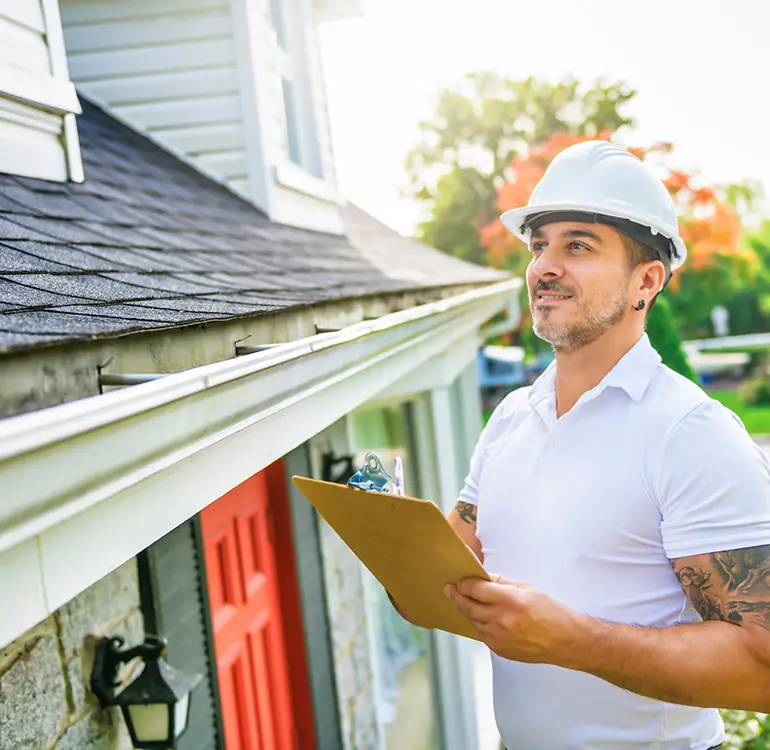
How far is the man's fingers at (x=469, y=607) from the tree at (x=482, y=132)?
24491 millimetres

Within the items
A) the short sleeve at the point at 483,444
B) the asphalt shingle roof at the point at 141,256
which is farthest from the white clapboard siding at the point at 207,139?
the short sleeve at the point at 483,444

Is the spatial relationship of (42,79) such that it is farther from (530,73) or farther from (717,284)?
(530,73)

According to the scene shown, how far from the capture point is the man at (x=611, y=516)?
64.1 inches

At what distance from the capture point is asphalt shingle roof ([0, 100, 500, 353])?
1.43 meters

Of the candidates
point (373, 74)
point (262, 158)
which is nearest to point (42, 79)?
point (262, 158)

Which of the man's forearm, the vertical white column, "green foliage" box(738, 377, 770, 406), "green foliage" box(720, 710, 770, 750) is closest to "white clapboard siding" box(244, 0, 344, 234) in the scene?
the vertical white column

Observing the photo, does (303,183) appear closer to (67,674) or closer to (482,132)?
(67,674)

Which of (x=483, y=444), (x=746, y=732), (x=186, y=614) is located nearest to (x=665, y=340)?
(x=746, y=732)

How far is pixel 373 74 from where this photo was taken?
27016 millimetres

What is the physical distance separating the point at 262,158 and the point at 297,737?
113 inches

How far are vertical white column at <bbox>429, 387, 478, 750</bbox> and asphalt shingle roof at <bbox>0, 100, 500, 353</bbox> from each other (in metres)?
1.45

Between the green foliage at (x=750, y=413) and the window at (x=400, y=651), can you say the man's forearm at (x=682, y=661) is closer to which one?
the window at (x=400, y=651)

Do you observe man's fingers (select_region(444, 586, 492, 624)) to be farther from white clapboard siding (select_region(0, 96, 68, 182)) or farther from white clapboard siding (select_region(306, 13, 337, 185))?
white clapboard siding (select_region(306, 13, 337, 185))

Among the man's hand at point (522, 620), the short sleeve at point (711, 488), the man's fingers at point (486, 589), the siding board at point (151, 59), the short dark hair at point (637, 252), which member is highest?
the siding board at point (151, 59)
